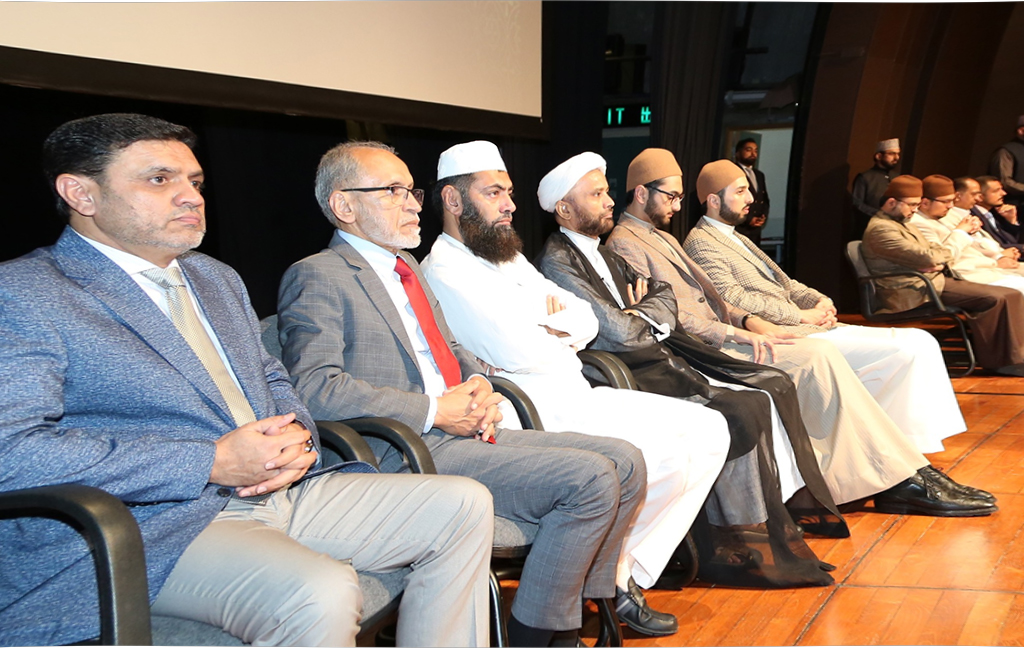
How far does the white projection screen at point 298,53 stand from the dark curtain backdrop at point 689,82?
1.58m

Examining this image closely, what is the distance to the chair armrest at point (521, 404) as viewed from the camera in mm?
2439

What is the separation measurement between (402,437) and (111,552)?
0.78 m

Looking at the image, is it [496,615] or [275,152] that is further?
[275,152]

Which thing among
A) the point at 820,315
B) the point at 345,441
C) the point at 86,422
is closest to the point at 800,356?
the point at 820,315

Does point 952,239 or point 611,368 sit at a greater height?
point 611,368

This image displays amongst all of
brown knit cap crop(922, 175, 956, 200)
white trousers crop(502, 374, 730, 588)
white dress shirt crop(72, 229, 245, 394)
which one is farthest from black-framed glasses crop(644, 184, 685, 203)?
brown knit cap crop(922, 175, 956, 200)

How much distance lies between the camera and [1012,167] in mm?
7457

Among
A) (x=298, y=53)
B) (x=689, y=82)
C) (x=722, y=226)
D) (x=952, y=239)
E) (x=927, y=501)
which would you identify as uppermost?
(x=298, y=53)

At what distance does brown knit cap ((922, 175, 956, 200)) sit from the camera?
6172mm

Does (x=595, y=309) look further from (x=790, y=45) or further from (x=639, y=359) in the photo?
(x=790, y=45)

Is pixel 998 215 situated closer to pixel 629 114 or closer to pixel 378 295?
pixel 629 114

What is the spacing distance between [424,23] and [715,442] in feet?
7.06

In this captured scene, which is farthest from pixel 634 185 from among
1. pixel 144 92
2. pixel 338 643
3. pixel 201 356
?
pixel 338 643

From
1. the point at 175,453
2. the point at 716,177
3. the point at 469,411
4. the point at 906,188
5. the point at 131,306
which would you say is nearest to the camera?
the point at 175,453
